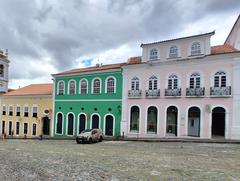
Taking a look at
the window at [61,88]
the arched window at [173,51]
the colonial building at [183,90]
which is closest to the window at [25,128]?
the window at [61,88]

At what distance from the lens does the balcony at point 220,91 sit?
16.5 m

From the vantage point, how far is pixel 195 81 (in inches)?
704

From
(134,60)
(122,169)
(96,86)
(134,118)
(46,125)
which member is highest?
(134,60)

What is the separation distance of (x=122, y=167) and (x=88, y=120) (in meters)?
Answer: 15.5

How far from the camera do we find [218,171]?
723 centimetres

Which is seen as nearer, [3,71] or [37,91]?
[37,91]

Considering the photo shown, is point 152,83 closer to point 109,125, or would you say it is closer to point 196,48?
point 196,48

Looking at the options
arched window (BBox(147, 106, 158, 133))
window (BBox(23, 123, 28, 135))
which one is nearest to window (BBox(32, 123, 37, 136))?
window (BBox(23, 123, 28, 135))

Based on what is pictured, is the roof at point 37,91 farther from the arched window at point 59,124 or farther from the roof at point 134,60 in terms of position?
the roof at point 134,60

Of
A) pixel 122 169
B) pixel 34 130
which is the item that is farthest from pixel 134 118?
pixel 34 130

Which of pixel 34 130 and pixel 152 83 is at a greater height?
pixel 152 83

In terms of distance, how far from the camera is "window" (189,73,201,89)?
17.8 m

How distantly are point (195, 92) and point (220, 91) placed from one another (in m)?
2.04

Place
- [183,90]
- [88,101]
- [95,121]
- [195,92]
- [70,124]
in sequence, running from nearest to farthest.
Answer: [195,92], [183,90], [95,121], [88,101], [70,124]
